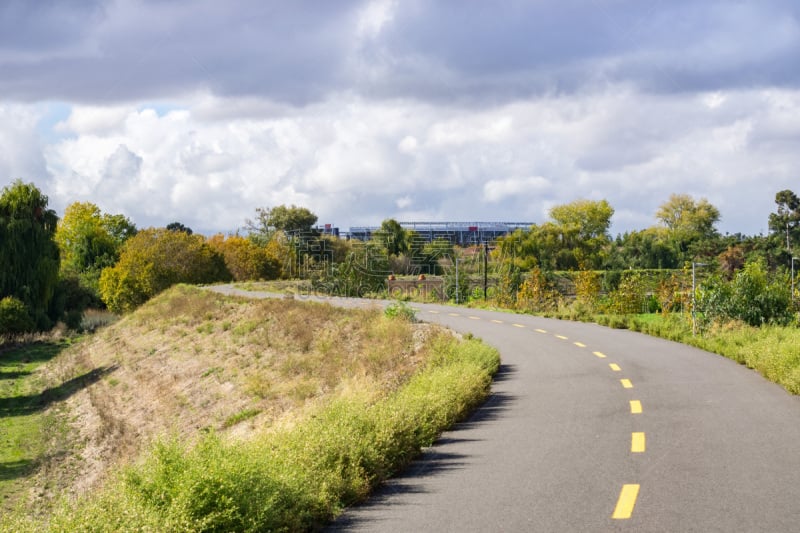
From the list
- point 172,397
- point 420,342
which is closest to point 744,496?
point 420,342

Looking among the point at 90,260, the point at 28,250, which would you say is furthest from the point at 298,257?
the point at 28,250

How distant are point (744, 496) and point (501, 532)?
8.14 feet

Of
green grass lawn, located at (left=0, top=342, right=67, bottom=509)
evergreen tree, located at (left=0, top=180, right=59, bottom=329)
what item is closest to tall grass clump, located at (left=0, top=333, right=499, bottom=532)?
green grass lawn, located at (left=0, top=342, right=67, bottom=509)

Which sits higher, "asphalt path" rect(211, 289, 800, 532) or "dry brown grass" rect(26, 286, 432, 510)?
"asphalt path" rect(211, 289, 800, 532)

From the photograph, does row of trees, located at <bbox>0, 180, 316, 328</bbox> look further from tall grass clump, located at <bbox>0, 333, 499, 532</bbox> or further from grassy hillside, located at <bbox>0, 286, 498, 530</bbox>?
tall grass clump, located at <bbox>0, 333, 499, 532</bbox>

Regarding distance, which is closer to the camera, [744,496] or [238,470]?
[238,470]

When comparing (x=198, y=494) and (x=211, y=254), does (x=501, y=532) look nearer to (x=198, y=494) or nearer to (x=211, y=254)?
(x=198, y=494)

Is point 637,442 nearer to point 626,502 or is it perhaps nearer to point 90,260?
point 626,502

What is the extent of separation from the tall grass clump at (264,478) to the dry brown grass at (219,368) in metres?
4.65

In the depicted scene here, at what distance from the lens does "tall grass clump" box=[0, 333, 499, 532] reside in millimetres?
6500

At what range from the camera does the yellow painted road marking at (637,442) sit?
10.3 meters

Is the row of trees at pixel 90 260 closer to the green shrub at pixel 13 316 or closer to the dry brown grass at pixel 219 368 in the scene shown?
the green shrub at pixel 13 316

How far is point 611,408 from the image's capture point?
1341cm

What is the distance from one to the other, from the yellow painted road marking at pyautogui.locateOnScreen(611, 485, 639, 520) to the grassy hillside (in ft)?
7.84
